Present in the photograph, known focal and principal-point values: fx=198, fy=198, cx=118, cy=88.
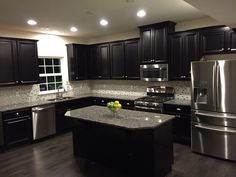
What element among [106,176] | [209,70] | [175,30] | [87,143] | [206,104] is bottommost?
[106,176]

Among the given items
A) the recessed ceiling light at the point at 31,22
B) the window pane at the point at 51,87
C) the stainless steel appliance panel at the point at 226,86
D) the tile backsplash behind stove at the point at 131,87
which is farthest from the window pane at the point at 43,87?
the stainless steel appliance panel at the point at 226,86

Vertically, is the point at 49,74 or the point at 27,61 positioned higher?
the point at 27,61

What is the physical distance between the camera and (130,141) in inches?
123

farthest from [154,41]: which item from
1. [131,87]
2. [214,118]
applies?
[214,118]

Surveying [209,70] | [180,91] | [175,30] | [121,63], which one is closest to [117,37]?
[121,63]

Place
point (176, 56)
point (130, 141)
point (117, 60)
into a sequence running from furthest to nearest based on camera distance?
point (117, 60)
point (176, 56)
point (130, 141)

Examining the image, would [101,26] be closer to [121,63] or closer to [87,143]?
[121,63]

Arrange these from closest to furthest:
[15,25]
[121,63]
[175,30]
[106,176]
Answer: [106,176]
[15,25]
[175,30]
[121,63]

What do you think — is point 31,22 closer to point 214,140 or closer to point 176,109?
point 176,109

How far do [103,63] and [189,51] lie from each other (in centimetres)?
279

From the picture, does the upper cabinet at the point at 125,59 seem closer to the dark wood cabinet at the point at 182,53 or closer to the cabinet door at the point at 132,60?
the cabinet door at the point at 132,60

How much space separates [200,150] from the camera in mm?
3943

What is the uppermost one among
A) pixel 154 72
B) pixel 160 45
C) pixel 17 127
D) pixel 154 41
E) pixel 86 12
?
pixel 86 12

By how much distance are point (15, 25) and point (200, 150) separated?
16.1 ft
